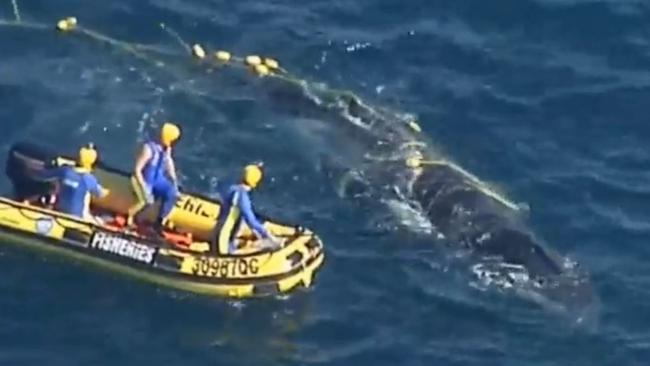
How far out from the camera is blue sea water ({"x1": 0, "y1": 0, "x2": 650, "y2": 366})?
3950 cm

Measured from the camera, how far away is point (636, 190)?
44.2 meters

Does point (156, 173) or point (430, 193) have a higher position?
point (430, 193)

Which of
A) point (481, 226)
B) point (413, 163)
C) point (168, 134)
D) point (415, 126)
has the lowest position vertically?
point (168, 134)

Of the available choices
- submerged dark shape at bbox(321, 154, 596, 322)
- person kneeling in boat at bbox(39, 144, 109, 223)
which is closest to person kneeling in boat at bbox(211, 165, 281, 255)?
person kneeling in boat at bbox(39, 144, 109, 223)

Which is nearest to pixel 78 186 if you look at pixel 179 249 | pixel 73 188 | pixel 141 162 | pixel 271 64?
pixel 73 188

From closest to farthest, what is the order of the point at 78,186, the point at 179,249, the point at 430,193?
the point at 78,186 < the point at 179,249 < the point at 430,193

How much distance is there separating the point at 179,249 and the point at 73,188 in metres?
2.55

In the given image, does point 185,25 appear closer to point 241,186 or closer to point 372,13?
point 372,13

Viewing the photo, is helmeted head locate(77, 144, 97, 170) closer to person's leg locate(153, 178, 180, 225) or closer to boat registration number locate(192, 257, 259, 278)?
person's leg locate(153, 178, 180, 225)

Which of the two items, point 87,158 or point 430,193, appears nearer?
point 87,158

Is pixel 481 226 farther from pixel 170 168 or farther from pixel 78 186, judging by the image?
pixel 78 186

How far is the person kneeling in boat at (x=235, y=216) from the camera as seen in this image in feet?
130

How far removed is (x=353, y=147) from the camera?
147 feet

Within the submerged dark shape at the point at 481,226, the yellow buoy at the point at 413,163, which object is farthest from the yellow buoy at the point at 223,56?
the yellow buoy at the point at 413,163
